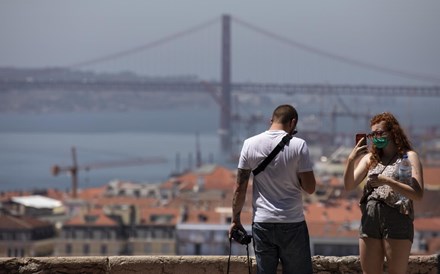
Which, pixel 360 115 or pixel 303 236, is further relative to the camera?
pixel 360 115

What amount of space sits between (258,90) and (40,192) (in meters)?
23.6

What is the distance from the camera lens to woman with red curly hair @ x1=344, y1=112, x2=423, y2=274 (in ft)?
9.29

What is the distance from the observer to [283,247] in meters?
2.84

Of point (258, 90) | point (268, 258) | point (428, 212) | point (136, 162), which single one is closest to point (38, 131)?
point (136, 162)

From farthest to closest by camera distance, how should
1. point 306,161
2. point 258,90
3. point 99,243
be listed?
point 258,90, point 99,243, point 306,161

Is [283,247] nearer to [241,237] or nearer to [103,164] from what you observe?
[241,237]

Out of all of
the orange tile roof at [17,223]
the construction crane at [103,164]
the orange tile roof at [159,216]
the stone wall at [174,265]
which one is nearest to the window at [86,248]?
the orange tile roof at [17,223]

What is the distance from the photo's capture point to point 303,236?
284 cm

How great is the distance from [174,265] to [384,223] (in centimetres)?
68

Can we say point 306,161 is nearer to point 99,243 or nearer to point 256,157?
point 256,157

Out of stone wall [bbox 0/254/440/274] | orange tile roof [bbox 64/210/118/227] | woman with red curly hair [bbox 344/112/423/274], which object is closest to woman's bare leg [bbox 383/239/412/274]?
woman with red curly hair [bbox 344/112/423/274]

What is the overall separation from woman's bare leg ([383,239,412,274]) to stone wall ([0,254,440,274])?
1.41ft

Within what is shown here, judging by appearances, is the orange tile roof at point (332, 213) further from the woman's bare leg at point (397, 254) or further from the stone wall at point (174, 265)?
the woman's bare leg at point (397, 254)

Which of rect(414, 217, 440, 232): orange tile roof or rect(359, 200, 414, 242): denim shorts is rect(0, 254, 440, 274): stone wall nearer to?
rect(359, 200, 414, 242): denim shorts
